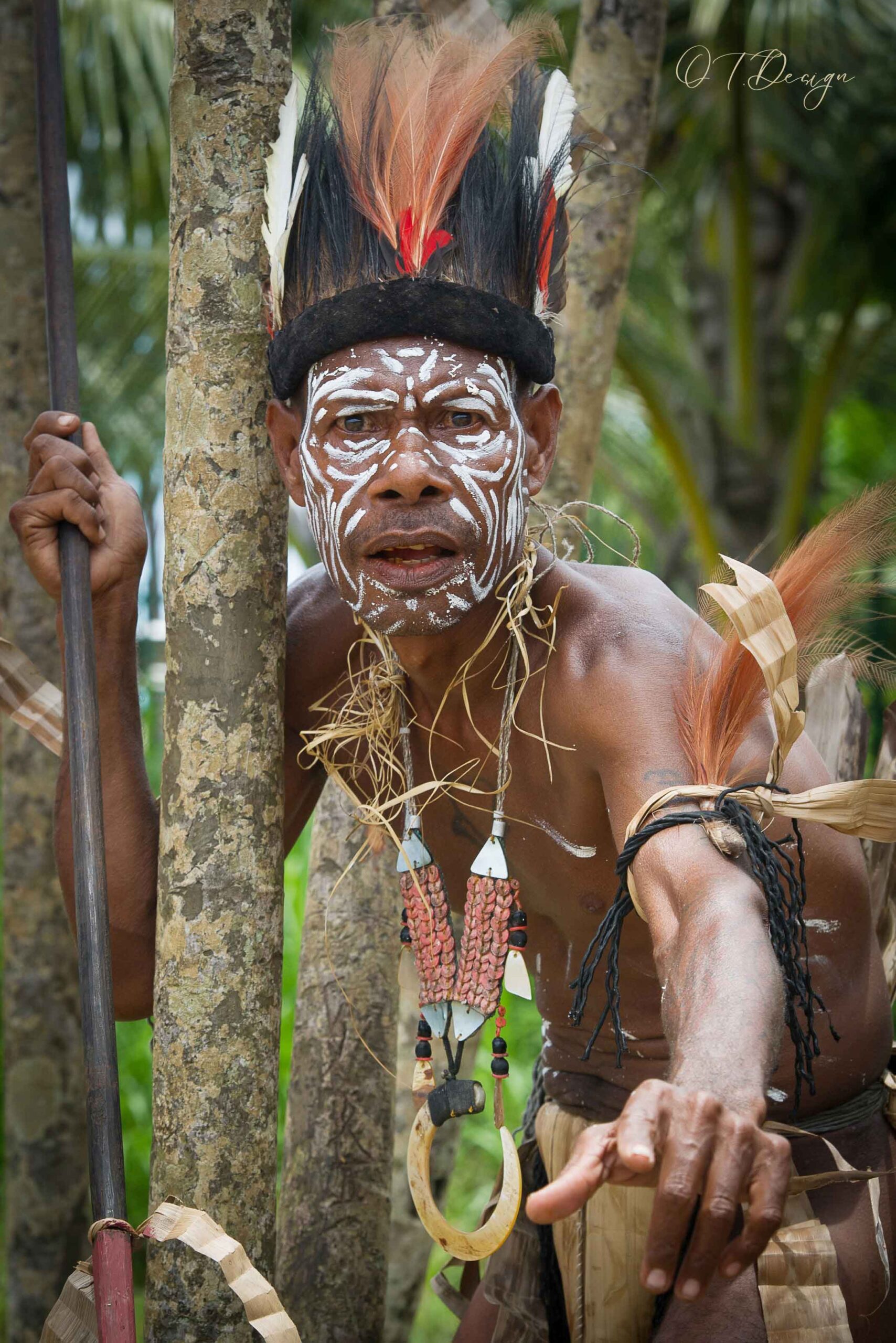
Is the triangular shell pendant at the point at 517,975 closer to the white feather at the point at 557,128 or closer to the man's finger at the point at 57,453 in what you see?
the man's finger at the point at 57,453

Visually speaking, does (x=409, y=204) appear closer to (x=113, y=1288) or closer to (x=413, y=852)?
(x=413, y=852)

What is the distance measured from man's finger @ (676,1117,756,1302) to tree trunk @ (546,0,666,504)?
7.89 feet

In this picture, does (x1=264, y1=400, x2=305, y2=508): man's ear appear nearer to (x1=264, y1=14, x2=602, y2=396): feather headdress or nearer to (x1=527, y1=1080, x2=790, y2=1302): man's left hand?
(x1=264, y1=14, x2=602, y2=396): feather headdress

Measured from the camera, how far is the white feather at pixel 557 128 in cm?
229

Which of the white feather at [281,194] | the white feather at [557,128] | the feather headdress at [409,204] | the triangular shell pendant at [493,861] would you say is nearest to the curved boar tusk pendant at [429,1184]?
the triangular shell pendant at [493,861]

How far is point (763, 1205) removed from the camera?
1.29 m

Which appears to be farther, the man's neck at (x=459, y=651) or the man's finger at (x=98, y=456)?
the man's finger at (x=98, y=456)

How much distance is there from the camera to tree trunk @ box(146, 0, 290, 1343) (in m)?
2.11

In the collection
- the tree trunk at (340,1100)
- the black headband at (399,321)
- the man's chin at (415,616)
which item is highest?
the black headband at (399,321)

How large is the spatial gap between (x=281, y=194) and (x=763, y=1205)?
65.7 inches

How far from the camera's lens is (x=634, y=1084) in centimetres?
242

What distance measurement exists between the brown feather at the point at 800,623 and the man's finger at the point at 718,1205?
645mm

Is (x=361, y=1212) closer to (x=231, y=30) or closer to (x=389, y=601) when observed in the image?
(x=389, y=601)

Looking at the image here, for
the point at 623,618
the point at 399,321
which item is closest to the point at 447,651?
the point at 623,618
